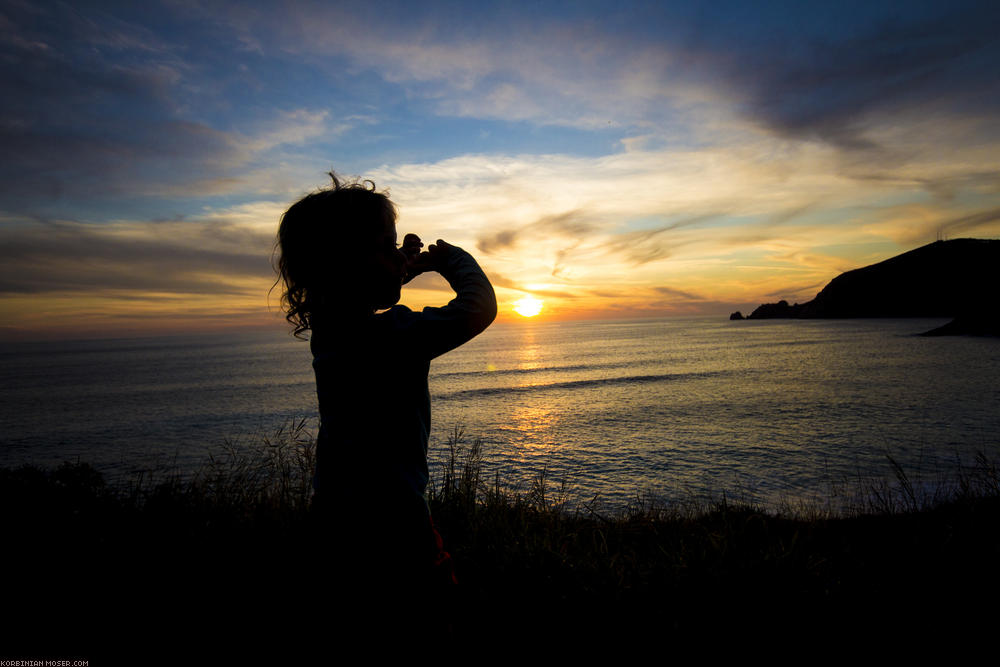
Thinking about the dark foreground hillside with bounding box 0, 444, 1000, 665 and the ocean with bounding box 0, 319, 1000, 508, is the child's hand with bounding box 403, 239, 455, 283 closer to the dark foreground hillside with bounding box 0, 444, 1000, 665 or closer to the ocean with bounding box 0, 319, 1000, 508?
the dark foreground hillside with bounding box 0, 444, 1000, 665

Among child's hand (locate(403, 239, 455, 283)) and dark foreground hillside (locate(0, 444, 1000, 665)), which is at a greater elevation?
child's hand (locate(403, 239, 455, 283))

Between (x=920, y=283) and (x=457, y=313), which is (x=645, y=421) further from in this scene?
(x=920, y=283)

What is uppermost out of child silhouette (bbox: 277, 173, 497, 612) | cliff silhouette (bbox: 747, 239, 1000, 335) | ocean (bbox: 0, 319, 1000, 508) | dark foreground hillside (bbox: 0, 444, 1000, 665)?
cliff silhouette (bbox: 747, 239, 1000, 335)

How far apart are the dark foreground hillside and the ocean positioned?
20.8 feet

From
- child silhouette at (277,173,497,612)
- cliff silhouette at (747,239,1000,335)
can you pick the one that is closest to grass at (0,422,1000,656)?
child silhouette at (277,173,497,612)

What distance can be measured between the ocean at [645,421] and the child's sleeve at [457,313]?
380 inches

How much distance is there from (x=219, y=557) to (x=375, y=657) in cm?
284

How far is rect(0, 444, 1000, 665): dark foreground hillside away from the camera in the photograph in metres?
2.71

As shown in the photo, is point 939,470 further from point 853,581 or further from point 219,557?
point 219,557

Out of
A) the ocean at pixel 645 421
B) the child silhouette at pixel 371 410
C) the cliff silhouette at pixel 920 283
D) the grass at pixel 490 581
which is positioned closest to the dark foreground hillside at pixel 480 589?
the grass at pixel 490 581

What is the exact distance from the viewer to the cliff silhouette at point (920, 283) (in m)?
110

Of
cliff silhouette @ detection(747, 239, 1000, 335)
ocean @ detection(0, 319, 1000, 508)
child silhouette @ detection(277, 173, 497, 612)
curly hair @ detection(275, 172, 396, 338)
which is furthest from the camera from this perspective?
cliff silhouette @ detection(747, 239, 1000, 335)

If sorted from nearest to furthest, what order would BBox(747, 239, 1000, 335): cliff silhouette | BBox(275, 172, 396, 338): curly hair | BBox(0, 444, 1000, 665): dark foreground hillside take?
BBox(275, 172, 396, 338): curly hair < BBox(0, 444, 1000, 665): dark foreground hillside < BBox(747, 239, 1000, 335): cliff silhouette

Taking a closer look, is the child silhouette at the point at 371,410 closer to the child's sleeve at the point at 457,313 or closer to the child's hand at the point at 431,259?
the child's sleeve at the point at 457,313
